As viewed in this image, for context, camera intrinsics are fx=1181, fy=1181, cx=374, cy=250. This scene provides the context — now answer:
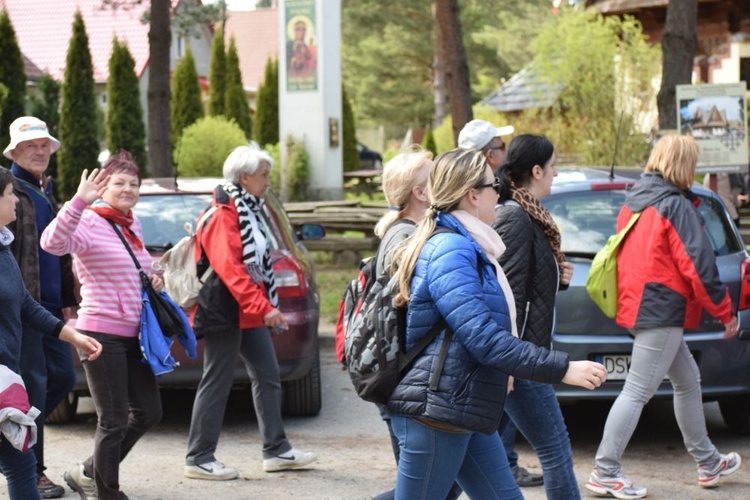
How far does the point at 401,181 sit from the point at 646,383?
6.29 ft

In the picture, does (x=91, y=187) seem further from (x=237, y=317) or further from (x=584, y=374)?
(x=584, y=374)

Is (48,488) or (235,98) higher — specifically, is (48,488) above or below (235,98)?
below

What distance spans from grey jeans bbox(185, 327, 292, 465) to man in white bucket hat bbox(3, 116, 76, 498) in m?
0.72

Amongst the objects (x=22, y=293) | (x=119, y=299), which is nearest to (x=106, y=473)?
(x=119, y=299)

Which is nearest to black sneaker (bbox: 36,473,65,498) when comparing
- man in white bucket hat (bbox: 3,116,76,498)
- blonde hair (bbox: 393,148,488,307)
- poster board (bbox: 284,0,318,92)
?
man in white bucket hat (bbox: 3,116,76,498)

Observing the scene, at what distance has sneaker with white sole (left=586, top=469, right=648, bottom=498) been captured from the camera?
5.85 metres

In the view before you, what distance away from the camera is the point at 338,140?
2619 cm

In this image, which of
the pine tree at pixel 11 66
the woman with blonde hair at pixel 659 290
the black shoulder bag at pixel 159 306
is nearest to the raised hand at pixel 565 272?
the woman with blonde hair at pixel 659 290

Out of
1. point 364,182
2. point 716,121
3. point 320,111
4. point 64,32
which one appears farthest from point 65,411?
point 64,32

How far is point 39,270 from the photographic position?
5.64m

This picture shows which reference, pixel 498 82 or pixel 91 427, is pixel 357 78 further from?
pixel 91 427

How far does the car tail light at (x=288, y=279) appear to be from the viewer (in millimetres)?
7266

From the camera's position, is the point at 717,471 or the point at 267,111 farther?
the point at 267,111

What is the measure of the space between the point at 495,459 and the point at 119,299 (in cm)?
217
